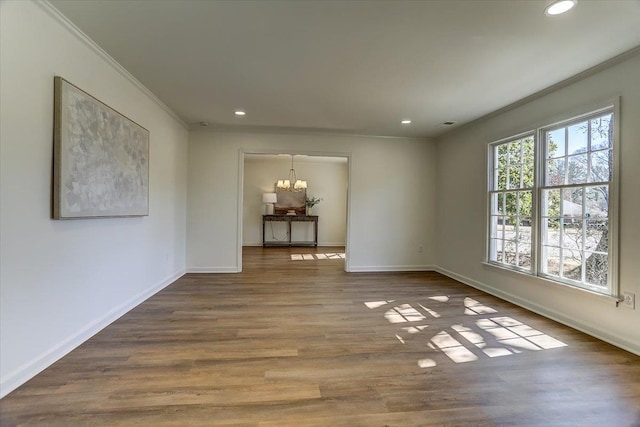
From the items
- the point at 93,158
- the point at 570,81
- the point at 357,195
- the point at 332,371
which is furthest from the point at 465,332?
the point at 93,158

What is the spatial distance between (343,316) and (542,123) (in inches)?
119

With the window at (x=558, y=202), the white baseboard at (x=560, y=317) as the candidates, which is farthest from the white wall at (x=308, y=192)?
the window at (x=558, y=202)

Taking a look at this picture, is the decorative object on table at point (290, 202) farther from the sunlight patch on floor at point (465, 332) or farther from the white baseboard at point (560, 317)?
the sunlight patch on floor at point (465, 332)

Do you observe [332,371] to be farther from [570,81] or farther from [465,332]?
[570,81]

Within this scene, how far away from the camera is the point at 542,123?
3.28m

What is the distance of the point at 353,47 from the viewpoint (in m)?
2.40

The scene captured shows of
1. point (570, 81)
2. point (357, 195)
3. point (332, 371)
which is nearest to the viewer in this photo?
point (332, 371)

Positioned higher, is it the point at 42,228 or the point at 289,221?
the point at 42,228

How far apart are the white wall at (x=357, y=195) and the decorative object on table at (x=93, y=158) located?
1.71 m

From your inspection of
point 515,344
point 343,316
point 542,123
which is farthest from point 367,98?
point 515,344

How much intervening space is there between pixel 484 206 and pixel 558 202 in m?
1.09

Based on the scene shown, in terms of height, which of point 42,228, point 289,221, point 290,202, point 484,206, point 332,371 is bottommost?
point 332,371

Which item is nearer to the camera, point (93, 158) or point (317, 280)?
point (93, 158)

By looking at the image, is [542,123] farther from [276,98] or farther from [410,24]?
[276,98]
